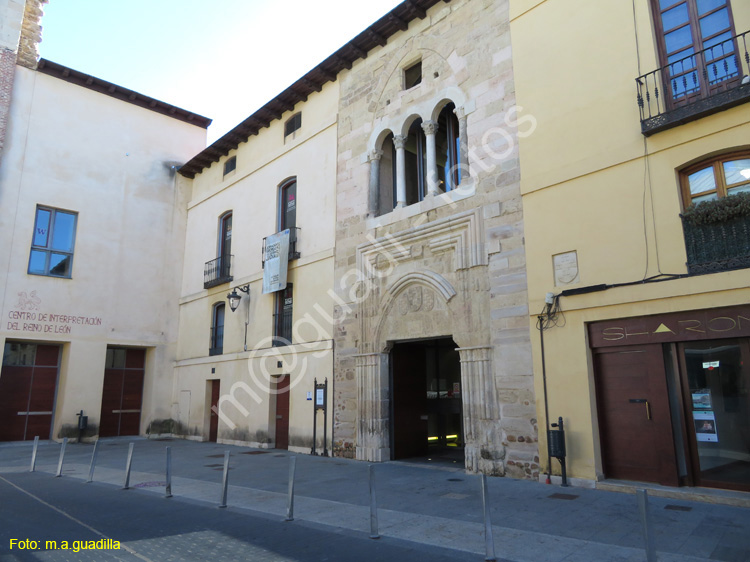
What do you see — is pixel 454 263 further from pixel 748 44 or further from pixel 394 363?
pixel 748 44

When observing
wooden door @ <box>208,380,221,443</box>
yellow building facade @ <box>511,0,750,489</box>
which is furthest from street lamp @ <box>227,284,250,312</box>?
yellow building facade @ <box>511,0,750,489</box>

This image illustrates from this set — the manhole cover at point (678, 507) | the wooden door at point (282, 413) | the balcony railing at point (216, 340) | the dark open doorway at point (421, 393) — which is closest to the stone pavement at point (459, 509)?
the manhole cover at point (678, 507)

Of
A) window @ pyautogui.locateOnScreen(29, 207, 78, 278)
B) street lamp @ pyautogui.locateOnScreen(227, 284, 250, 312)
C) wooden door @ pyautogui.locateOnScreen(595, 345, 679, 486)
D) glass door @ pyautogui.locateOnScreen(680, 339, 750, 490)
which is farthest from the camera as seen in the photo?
window @ pyautogui.locateOnScreen(29, 207, 78, 278)

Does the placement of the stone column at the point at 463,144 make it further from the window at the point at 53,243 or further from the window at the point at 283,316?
the window at the point at 53,243

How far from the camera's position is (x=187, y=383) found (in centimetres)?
2016

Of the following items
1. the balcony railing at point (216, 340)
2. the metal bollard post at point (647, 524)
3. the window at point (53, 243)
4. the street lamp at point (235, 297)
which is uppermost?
the window at point (53, 243)

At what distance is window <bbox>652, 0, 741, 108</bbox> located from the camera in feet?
26.7

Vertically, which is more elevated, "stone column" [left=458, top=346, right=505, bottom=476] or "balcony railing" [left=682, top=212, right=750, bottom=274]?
"balcony railing" [left=682, top=212, right=750, bottom=274]

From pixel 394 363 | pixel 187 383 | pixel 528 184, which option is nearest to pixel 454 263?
pixel 528 184

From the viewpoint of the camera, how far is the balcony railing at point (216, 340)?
1920 centimetres

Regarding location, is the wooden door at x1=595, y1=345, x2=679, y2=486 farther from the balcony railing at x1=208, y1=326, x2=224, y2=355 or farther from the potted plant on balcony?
the balcony railing at x1=208, y1=326, x2=224, y2=355

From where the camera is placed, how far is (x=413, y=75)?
13773 mm

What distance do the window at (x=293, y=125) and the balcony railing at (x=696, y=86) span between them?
10895mm

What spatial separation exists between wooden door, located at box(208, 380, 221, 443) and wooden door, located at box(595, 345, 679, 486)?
44.4ft
